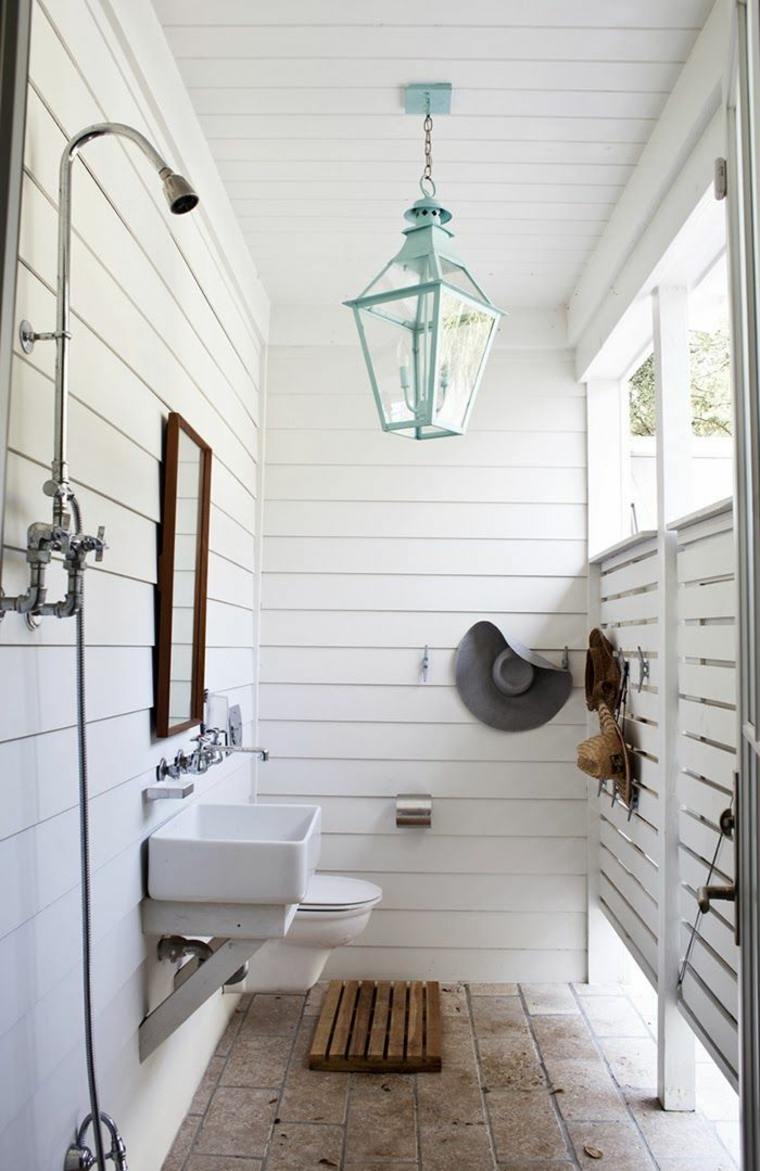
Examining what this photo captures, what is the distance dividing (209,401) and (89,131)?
1.34 meters

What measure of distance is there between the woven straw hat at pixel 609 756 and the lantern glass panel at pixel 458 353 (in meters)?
1.31

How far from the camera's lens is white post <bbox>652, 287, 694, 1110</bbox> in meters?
2.61

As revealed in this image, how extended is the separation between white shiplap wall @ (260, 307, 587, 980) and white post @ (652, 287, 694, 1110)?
1.05 metres

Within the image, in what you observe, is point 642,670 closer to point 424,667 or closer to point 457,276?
point 424,667

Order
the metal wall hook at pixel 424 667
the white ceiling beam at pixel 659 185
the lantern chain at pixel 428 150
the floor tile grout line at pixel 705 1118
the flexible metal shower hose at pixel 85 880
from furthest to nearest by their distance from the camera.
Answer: the metal wall hook at pixel 424 667 < the lantern chain at pixel 428 150 < the floor tile grout line at pixel 705 1118 < the white ceiling beam at pixel 659 185 < the flexible metal shower hose at pixel 85 880

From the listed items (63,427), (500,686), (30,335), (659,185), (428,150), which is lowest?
(500,686)

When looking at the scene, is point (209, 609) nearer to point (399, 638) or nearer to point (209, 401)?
point (209, 401)

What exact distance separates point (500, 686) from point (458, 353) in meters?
1.71

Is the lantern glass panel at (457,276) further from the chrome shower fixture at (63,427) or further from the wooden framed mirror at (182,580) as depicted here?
the chrome shower fixture at (63,427)

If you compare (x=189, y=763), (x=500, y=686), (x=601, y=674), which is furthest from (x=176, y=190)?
(x=500, y=686)

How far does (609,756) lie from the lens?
3.17 m

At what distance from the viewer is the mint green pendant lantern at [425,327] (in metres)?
2.29

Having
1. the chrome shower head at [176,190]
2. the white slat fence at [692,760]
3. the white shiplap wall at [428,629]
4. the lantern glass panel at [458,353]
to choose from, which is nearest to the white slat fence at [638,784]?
the white slat fence at [692,760]

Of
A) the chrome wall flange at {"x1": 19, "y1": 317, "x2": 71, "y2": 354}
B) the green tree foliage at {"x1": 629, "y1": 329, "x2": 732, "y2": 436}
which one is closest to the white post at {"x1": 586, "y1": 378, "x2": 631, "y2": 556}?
the green tree foliage at {"x1": 629, "y1": 329, "x2": 732, "y2": 436}
